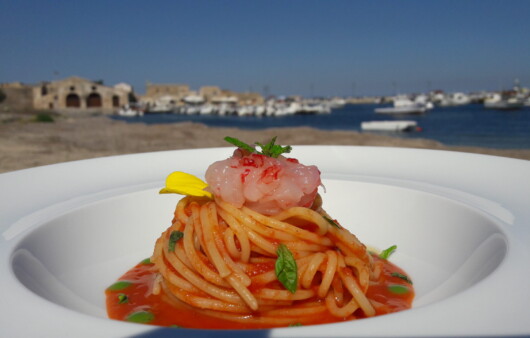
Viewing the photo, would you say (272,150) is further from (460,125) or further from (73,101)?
(73,101)

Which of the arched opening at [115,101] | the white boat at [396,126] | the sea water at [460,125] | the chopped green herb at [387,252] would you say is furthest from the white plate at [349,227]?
the arched opening at [115,101]

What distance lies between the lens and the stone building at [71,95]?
89.0 metres

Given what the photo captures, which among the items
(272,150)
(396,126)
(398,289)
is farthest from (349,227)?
(396,126)

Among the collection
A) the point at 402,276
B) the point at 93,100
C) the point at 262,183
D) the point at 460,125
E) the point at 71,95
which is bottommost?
the point at 460,125

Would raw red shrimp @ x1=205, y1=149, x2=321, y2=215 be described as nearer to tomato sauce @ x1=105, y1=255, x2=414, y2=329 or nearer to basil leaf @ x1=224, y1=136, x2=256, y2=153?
basil leaf @ x1=224, y1=136, x2=256, y2=153

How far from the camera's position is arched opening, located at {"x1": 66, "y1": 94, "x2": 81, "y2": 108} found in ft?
299

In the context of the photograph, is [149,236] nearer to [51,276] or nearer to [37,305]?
[51,276]

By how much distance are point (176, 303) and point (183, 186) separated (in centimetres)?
92

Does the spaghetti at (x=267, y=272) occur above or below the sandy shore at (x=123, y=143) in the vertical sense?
above

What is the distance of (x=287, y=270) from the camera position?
2.92 metres

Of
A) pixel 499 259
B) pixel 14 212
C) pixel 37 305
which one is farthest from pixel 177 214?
pixel 499 259

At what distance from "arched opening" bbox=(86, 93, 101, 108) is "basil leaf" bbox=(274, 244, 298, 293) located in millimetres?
99417

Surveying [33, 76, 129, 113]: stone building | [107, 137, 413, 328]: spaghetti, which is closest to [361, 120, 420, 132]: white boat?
[107, 137, 413, 328]: spaghetti

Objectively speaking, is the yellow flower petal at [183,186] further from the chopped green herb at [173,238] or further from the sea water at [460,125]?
the sea water at [460,125]
